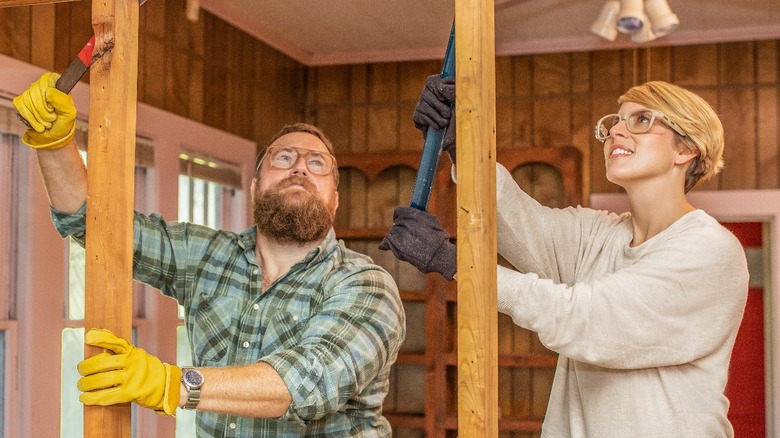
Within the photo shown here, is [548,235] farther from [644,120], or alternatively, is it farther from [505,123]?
[505,123]

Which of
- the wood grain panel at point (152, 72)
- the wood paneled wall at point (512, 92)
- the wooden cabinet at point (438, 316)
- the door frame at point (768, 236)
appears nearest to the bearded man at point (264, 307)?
the wood grain panel at point (152, 72)

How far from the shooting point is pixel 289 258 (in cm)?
257

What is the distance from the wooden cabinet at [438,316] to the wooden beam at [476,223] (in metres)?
3.02

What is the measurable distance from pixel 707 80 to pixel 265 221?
3012mm

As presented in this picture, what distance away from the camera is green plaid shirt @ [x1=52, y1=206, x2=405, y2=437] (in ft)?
6.98

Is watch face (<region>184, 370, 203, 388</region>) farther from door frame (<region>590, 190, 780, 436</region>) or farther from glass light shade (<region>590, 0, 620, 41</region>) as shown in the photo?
door frame (<region>590, 190, 780, 436</region>)

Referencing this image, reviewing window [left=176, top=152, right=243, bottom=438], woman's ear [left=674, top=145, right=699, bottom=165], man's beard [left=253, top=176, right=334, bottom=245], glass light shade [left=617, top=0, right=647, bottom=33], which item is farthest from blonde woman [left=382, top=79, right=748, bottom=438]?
window [left=176, top=152, right=243, bottom=438]

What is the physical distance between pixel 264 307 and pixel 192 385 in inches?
24.5

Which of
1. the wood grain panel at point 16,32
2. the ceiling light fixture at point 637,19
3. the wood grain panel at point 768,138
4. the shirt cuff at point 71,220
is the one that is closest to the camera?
the shirt cuff at point 71,220

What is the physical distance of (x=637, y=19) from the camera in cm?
382

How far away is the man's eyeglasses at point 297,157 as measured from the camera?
2.68 metres

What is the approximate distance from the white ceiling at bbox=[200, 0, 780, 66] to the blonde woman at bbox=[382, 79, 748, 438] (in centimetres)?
212

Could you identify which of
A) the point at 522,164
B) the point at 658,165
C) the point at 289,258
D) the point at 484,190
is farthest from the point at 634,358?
the point at 522,164

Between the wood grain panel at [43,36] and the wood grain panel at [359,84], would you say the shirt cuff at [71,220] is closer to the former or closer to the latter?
the wood grain panel at [43,36]
